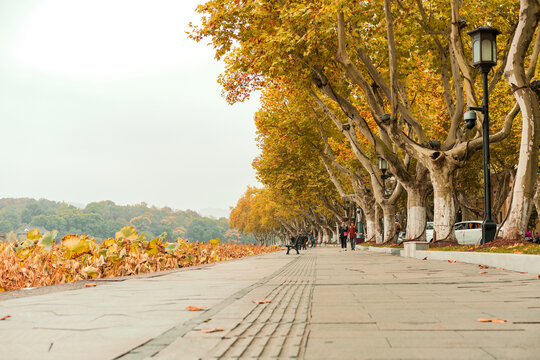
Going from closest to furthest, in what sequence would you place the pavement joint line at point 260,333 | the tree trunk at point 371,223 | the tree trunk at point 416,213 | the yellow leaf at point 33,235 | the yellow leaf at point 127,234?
the pavement joint line at point 260,333, the yellow leaf at point 33,235, the yellow leaf at point 127,234, the tree trunk at point 416,213, the tree trunk at point 371,223

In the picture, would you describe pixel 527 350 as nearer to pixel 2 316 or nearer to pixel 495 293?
pixel 495 293

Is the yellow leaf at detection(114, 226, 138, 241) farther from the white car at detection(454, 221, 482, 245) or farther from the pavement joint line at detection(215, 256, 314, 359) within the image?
the white car at detection(454, 221, 482, 245)

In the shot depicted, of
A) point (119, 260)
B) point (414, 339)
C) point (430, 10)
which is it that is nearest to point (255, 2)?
point (430, 10)

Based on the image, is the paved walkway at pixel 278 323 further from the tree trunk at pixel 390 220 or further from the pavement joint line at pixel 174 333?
the tree trunk at pixel 390 220

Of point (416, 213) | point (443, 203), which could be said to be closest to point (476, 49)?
point (443, 203)

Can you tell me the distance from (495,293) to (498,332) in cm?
261

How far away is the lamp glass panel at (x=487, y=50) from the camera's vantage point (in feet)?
43.7

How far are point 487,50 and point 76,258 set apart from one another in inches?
411

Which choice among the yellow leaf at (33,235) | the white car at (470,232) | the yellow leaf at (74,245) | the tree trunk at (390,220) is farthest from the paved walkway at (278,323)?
the white car at (470,232)

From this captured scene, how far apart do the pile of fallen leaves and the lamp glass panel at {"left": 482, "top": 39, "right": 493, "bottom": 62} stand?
878 centimetres

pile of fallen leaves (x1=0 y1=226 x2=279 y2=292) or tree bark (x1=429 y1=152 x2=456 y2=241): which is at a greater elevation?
tree bark (x1=429 y1=152 x2=456 y2=241)

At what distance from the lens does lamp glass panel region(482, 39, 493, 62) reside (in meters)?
13.3

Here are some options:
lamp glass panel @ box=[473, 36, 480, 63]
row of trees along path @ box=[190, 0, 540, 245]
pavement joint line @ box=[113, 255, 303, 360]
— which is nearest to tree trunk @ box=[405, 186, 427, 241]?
row of trees along path @ box=[190, 0, 540, 245]

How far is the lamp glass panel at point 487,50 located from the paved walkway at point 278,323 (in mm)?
7889
